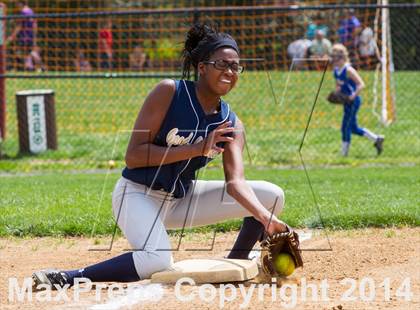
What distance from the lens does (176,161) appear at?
5.18m

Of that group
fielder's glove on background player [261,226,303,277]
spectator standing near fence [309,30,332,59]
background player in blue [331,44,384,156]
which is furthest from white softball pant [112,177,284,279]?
spectator standing near fence [309,30,332,59]

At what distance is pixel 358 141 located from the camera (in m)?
14.7

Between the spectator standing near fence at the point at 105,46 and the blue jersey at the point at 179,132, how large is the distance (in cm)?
1100

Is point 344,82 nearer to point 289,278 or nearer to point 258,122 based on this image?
point 258,122

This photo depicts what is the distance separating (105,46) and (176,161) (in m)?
12.3

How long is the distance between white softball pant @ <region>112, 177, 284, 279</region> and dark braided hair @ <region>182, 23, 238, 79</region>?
2.54ft

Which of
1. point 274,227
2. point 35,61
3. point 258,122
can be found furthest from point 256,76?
point 274,227

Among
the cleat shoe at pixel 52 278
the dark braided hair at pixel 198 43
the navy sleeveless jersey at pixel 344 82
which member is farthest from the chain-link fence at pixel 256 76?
the cleat shoe at pixel 52 278

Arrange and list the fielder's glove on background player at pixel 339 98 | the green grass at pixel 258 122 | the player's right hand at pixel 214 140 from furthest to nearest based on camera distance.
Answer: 1. the fielder's glove on background player at pixel 339 98
2. the green grass at pixel 258 122
3. the player's right hand at pixel 214 140

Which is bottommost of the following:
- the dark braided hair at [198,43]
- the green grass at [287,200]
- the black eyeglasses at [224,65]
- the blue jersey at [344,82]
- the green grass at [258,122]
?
the green grass at [258,122]

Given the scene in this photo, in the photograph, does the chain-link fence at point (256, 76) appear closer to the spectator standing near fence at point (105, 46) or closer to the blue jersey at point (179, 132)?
the spectator standing near fence at point (105, 46)

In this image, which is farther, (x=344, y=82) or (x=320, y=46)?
(x=320, y=46)

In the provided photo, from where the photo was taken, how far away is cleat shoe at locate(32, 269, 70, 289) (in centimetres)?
506

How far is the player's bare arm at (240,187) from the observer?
507 cm
